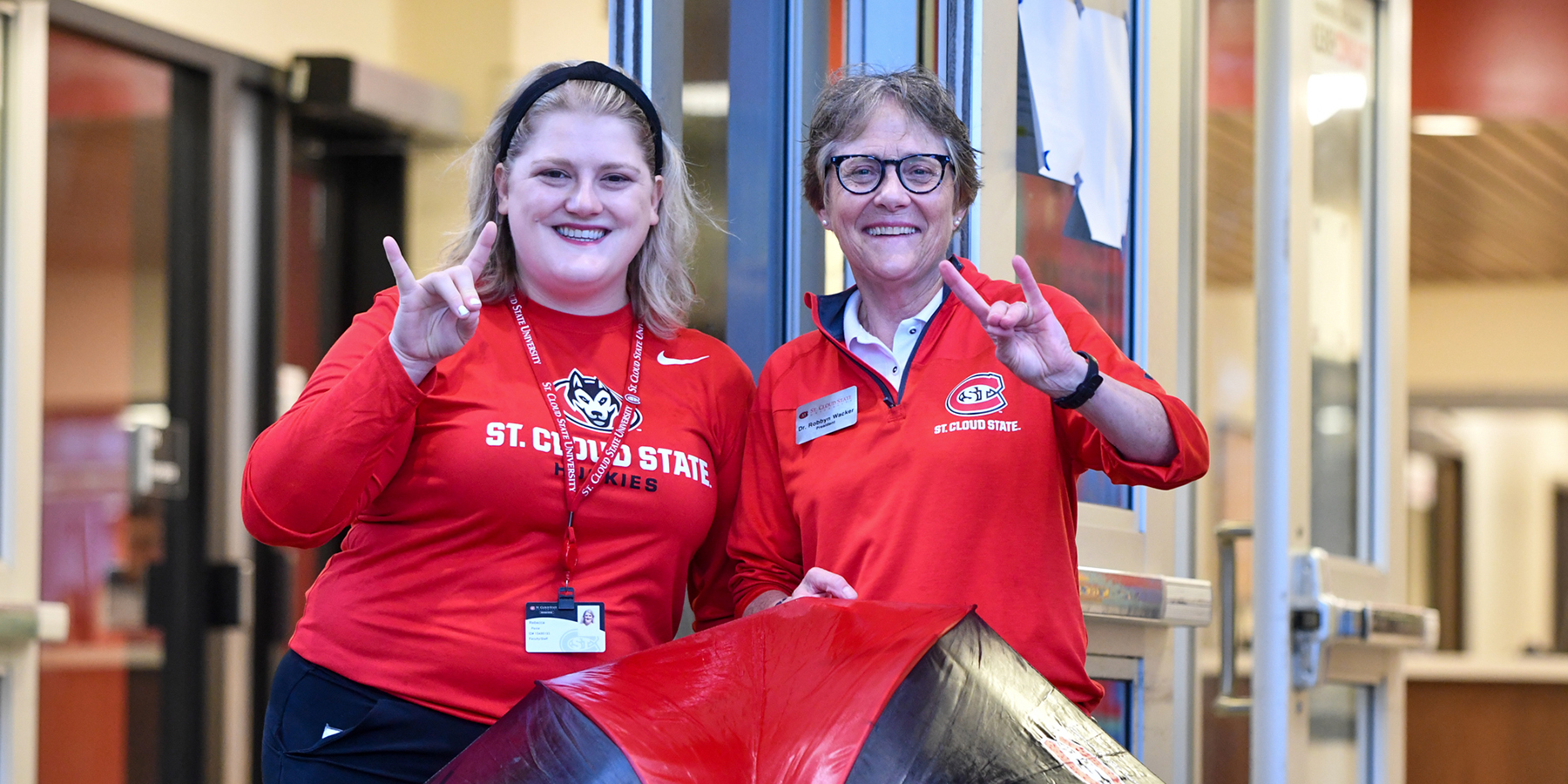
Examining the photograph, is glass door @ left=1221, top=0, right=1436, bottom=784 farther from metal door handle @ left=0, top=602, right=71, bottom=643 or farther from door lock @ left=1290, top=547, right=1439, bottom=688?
metal door handle @ left=0, top=602, right=71, bottom=643

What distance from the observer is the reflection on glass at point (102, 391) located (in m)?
4.11

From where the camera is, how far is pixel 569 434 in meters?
1.65

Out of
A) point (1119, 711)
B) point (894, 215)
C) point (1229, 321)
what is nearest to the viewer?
point (894, 215)

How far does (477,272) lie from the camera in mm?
1613

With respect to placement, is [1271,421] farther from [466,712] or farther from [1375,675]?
[466,712]

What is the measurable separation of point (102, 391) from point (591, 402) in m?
3.04

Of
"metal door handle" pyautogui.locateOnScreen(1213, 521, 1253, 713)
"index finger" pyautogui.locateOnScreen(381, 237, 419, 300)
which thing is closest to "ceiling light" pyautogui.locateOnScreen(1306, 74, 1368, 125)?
"metal door handle" pyautogui.locateOnScreen(1213, 521, 1253, 713)

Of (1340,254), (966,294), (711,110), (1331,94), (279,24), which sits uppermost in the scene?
(279,24)

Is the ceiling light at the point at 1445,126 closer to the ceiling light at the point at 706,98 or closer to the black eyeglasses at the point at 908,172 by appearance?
the ceiling light at the point at 706,98

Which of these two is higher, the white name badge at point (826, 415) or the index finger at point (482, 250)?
the index finger at point (482, 250)

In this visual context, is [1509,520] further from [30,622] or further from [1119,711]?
[30,622]

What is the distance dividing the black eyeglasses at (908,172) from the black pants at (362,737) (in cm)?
70

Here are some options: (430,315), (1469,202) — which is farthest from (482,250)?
(1469,202)

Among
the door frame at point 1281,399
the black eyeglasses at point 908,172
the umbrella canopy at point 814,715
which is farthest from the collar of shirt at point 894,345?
the door frame at point 1281,399
